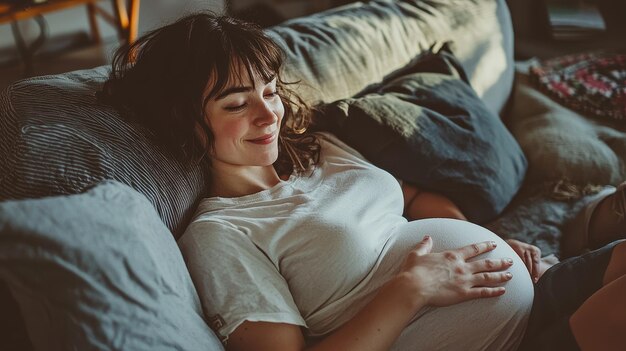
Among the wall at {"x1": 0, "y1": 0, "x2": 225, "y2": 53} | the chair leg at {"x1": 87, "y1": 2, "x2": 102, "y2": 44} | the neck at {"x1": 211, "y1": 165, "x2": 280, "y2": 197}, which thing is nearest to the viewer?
the neck at {"x1": 211, "y1": 165, "x2": 280, "y2": 197}

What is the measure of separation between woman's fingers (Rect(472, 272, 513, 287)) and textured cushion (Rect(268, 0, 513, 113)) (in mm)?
603

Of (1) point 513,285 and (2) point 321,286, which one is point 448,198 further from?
(2) point 321,286

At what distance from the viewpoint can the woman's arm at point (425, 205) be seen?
1284mm

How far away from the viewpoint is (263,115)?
1.02 metres

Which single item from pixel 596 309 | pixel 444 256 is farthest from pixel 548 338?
pixel 444 256

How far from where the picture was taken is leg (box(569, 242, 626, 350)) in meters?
0.84

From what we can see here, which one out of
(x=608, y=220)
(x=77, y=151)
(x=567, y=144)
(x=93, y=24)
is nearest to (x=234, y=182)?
(x=77, y=151)

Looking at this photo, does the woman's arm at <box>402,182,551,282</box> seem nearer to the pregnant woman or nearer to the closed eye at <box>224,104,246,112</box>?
the pregnant woman

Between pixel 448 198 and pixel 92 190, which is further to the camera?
pixel 448 198

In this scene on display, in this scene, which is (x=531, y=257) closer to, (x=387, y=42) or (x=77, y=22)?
(x=387, y=42)

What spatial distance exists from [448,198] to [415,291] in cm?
45

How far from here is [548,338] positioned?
0.93 metres

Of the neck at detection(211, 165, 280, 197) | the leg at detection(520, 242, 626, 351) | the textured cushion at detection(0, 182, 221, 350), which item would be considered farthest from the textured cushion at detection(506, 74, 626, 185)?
the textured cushion at detection(0, 182, 221, 350)

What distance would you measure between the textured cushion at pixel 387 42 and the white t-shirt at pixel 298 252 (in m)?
0.39
